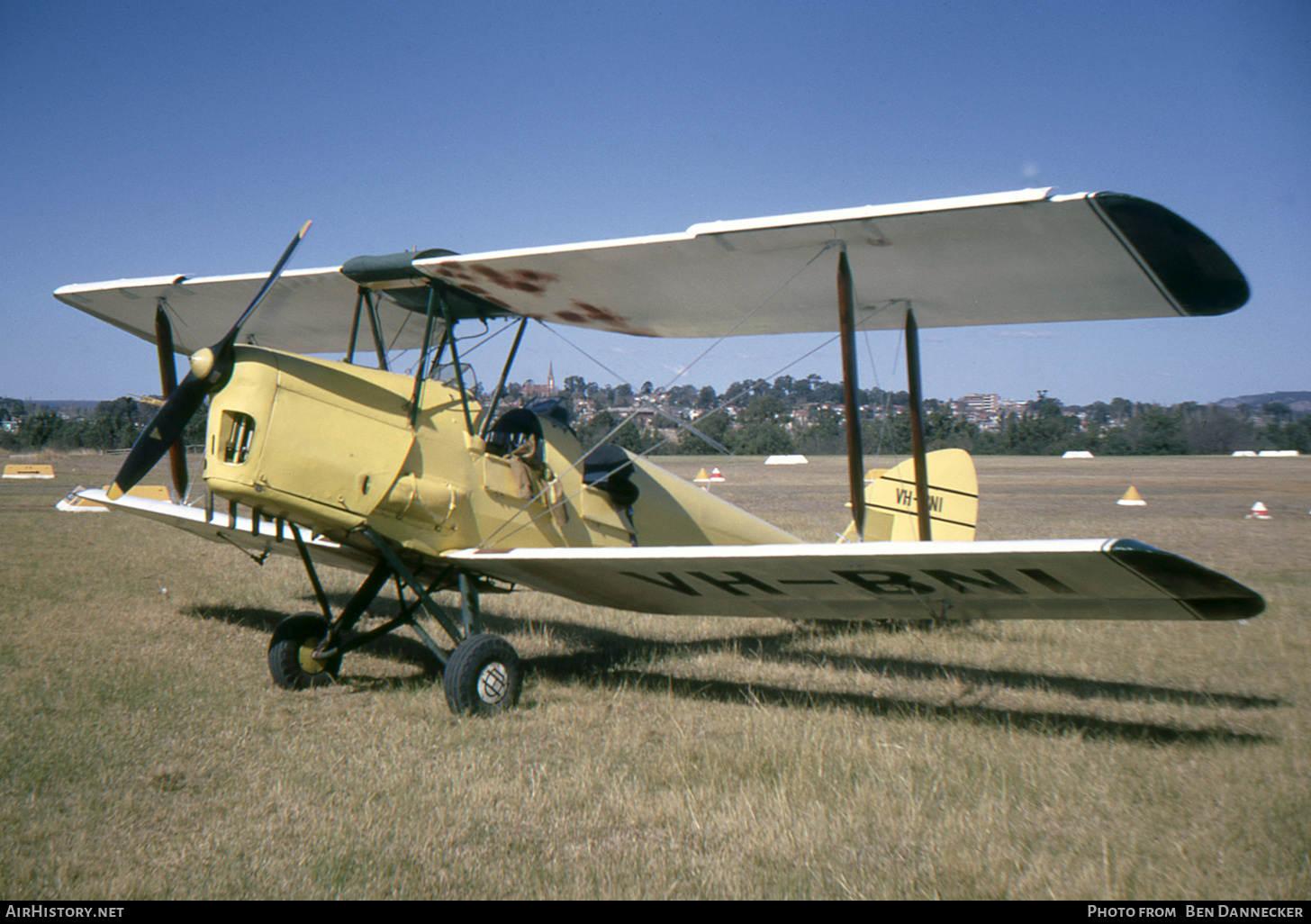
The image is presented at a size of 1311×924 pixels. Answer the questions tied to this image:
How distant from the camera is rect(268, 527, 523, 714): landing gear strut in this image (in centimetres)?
491

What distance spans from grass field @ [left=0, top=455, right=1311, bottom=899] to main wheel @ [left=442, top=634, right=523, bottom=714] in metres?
0.14

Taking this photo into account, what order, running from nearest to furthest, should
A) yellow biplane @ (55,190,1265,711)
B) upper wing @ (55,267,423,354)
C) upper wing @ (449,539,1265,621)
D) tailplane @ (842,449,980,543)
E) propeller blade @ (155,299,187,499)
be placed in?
upper wing @ (449,539,1265,621), yellow biplane @ (55,190,1265,711), upper wing @ (55,267,423,354), propeller blade @ (155,299,187,499), tailplane @ (842,449,980,543)

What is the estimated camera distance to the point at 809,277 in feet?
19.8

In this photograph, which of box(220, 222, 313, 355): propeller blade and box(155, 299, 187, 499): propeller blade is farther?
box(155, 299, 187, 499): propeller blade


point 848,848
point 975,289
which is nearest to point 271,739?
point 848,848

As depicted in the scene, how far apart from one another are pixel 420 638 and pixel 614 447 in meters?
1.95

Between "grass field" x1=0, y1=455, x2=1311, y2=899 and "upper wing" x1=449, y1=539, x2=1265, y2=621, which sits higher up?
"upper wing" x1=449, y1=539, x2=1265, y2=621

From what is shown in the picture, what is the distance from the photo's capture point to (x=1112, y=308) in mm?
6000

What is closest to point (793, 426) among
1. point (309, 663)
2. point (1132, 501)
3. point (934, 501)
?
point (1132, 501)

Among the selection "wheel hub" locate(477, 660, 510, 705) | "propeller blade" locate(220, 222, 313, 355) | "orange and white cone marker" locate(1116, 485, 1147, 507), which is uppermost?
"propeller blade" locate(220, 222, 313, 355)

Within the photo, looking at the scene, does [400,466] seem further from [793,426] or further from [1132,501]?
[793,426]

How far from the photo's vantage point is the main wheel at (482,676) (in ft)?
15.9

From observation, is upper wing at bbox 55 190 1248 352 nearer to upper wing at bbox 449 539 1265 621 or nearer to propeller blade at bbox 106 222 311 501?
propeller blade at bbox 106 222 311 501

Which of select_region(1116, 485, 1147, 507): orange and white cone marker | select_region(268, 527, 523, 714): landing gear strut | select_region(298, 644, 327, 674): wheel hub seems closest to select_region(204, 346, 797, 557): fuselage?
select_region(268, 527, 523, 714): landing gear strut
